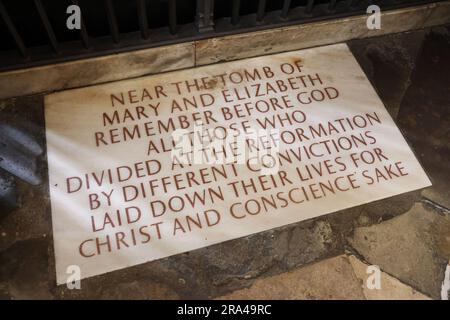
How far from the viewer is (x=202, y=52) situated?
108 inches

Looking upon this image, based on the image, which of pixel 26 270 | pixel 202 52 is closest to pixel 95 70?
pixel 202 52

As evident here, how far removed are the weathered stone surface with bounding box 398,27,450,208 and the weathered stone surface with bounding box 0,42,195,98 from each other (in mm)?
1631

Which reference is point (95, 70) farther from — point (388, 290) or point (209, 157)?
point (388, 290)

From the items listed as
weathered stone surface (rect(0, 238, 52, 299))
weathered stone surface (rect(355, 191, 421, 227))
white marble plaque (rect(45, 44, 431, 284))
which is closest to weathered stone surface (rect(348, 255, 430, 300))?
weathered stone surface (rect(355, 191, 421, 227))

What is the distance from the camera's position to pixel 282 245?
2168 mm

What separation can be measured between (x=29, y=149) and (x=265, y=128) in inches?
59.0

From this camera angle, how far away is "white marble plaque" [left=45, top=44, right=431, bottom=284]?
2.14 m

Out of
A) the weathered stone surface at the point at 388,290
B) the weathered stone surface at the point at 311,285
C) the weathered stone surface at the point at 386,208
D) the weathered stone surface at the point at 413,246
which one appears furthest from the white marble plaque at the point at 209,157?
the weathered stone surface at the point at 388,290

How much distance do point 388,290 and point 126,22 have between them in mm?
2315

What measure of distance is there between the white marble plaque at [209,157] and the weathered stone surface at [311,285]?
11.4 inches

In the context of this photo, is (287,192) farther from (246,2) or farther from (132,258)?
(246,2)

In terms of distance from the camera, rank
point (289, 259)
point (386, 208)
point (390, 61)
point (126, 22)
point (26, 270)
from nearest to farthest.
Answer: point (26, 270), point (289, 259), point (386, 208), point (126, 22), point (390, 61)

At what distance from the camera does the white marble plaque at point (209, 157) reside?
7.01ft

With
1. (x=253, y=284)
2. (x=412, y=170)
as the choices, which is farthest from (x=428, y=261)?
(x=253, y=284)
